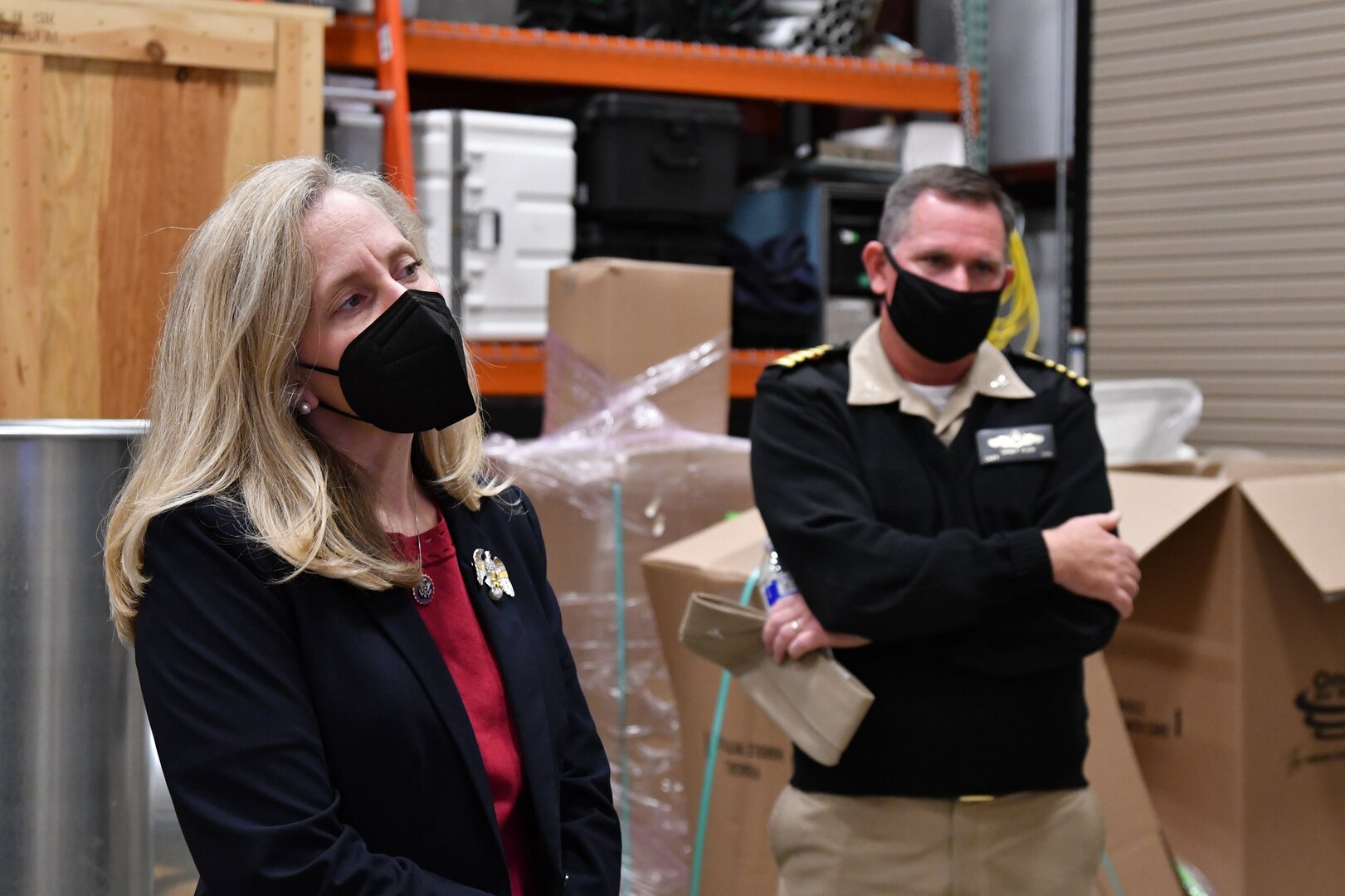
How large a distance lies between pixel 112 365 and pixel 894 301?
174 centimetres

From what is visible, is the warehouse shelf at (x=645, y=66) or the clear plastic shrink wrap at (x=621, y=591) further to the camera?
the warehouse shelf at (x=645, y=66)

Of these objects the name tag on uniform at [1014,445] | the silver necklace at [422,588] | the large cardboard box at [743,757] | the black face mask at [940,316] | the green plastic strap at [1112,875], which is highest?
the black face mask at [940,316]

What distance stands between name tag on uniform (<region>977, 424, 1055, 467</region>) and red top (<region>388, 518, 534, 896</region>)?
1089 millimetres

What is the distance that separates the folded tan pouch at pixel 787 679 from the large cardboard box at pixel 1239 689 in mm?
897

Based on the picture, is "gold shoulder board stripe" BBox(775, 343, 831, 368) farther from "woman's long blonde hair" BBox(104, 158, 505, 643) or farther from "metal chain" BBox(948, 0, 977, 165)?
"metal chain" BBox(948, 0, 977, 165)

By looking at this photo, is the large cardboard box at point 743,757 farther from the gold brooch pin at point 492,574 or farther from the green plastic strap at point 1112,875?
the gold brooch pin at point 492,574

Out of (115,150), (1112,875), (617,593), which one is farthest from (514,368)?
(1112,875)

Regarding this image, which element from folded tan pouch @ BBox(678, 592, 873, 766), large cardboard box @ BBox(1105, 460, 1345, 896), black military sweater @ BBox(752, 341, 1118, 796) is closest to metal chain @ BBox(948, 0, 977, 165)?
large cardboard box @ BBox(1105, 460, 1345, 896)

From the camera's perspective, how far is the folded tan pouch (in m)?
2.07

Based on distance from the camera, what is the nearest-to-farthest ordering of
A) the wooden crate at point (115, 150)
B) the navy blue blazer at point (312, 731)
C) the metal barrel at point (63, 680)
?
the navy blue blazer at point (312, 731) → the metal barrel at point (63, 680) → the wooden crate at point (115, 150)

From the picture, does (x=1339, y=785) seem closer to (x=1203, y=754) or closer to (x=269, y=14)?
(x=1203, y=754)

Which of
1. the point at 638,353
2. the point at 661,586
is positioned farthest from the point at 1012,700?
the point at 638,353

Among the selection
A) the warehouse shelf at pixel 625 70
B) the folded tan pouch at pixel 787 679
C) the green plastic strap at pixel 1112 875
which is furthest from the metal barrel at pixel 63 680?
the warehouse shelf at pixel 625 70

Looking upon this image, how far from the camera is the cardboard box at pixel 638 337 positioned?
11.2ft
